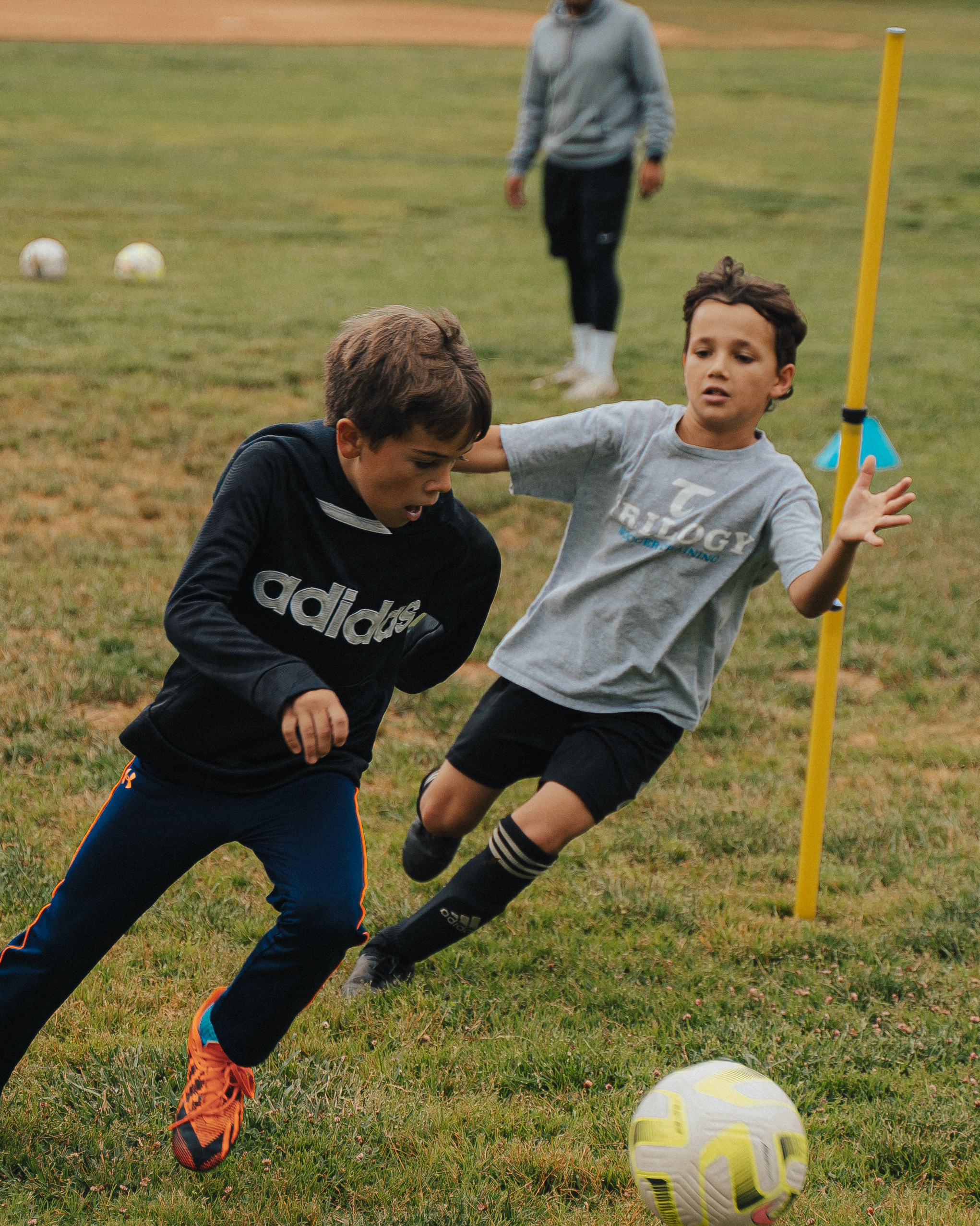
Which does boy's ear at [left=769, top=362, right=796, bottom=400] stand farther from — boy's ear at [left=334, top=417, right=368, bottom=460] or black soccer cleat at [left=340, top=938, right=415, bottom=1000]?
black soccer cleat at [left=340, top=938, right=415, bottom=1000]

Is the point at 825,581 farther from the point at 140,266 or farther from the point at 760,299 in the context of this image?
the point at 140,266

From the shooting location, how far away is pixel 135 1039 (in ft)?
10.0

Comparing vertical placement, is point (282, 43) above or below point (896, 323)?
above

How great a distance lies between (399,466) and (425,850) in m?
1.45

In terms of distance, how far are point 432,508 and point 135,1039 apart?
1.41 m

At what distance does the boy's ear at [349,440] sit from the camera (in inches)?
101

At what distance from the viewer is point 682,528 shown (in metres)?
3.28

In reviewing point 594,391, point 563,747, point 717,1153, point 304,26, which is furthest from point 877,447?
point 304,26

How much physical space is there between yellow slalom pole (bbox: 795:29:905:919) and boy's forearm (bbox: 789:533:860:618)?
214mm

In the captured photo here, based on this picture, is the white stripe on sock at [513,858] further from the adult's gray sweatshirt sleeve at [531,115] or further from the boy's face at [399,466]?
the adult's gray sweatshirt sleeve at [531,115]

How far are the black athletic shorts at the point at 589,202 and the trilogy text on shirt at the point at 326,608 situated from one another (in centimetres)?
601

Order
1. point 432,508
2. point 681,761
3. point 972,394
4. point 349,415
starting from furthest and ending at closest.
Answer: point 972,394 → point 681,761 → point 432,508 → point 349,415

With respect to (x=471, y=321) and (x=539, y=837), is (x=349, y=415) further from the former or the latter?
(x=471, y=321)

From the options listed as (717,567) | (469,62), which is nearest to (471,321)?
(717,567)
